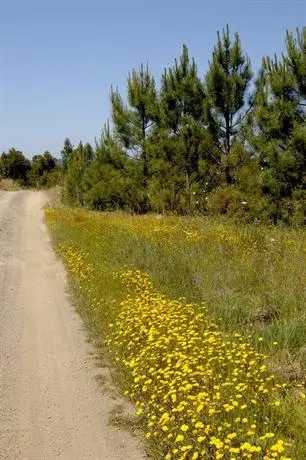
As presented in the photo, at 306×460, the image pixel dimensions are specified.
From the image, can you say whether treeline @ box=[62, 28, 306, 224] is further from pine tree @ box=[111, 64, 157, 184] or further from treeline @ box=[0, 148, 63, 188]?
treeline @ box=[0, 148, 63, 188]

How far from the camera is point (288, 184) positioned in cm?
1463

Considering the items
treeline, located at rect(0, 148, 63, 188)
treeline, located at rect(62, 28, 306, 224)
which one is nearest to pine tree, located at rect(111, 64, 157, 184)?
treeline, located at rect(62, 28, 306, 224)

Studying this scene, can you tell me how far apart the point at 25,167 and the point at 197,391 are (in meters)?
85.8

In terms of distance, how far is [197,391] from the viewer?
415 cm

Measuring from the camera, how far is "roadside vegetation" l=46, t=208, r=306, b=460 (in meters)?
3.71

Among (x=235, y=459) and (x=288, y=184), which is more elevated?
(x=288, y=184)

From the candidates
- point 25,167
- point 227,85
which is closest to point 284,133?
point 227,85

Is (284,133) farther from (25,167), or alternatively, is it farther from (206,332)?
(25,167)

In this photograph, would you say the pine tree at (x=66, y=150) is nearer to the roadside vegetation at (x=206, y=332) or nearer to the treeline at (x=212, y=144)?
the treeline at (x=212, y=144)

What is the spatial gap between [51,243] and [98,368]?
430 inches

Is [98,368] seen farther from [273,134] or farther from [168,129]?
[168,129]

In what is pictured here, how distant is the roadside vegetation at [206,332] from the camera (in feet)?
12.2

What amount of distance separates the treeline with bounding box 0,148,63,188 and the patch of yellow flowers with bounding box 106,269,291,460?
74.3 metres

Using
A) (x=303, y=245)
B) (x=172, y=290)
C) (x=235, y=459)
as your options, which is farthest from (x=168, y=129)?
(x=235, y=459)
